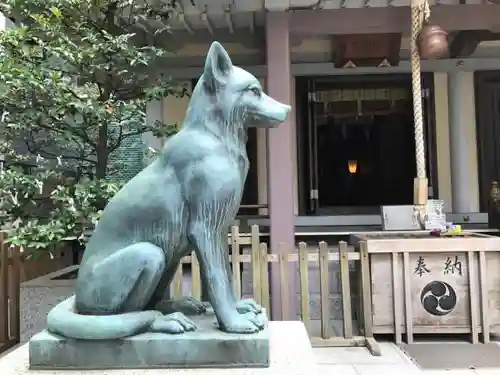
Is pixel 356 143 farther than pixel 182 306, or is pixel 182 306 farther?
pixel 356 143

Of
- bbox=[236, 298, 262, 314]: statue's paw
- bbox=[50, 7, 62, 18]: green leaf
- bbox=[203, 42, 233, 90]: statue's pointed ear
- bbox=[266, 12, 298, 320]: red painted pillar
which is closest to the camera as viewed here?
bbox=[203, 42, 233, 90]: statue's pointed ear

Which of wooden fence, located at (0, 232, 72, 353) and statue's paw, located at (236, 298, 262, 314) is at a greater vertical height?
statue's paw, located at (236, 298, 262, 314)

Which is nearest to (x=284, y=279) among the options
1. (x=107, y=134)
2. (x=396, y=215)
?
(x=107, y=134)

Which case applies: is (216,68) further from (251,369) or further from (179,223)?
(251,369)

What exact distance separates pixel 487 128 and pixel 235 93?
7216 mm

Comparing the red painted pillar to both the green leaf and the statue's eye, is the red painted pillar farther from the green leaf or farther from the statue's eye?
the statue's eye

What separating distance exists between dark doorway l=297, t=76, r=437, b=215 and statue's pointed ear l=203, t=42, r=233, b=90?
20.4 ft

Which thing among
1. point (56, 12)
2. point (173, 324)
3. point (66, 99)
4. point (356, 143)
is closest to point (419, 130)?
point (173, 324)

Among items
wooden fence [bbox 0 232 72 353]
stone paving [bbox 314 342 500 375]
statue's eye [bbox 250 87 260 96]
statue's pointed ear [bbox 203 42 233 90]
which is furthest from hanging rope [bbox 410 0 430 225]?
wooden fence [bbox 0 232 72 353]

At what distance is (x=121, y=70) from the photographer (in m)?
5.12

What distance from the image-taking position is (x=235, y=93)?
218 centimetres

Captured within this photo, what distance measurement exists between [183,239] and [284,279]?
3377 mm

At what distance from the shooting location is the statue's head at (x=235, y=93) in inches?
84.4

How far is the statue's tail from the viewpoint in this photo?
2.00m
